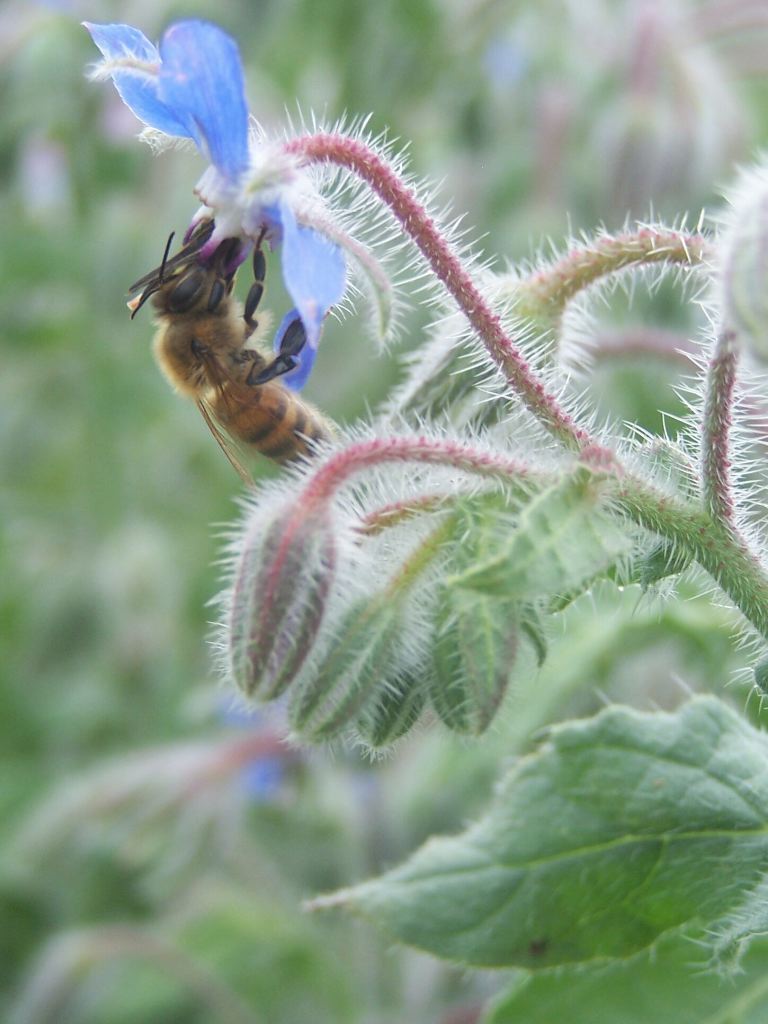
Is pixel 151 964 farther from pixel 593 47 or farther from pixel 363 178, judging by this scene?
pixel 593 47

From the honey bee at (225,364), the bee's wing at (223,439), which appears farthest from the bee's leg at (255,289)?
the bee's wing at (223,439)

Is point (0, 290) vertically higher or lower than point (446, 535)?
higher

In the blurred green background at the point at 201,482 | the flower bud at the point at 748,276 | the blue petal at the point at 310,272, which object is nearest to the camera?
the flower bud at the point at 748,276

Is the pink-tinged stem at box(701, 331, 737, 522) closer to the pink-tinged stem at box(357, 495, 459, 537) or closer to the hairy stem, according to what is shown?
the hairy stem

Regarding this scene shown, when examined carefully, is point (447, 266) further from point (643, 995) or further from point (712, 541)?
point (643, 995)

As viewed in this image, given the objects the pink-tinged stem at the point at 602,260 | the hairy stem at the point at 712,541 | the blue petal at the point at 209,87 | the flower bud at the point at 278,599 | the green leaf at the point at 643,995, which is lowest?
the green leaf at the point at 643,995

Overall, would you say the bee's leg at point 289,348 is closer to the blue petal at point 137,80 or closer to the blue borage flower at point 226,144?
the blue borage flower at point 226,144

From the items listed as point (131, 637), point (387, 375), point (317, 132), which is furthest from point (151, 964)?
point (317, 132)

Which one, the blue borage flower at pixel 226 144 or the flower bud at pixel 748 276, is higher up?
the blue borage flower at pixel 226 144
